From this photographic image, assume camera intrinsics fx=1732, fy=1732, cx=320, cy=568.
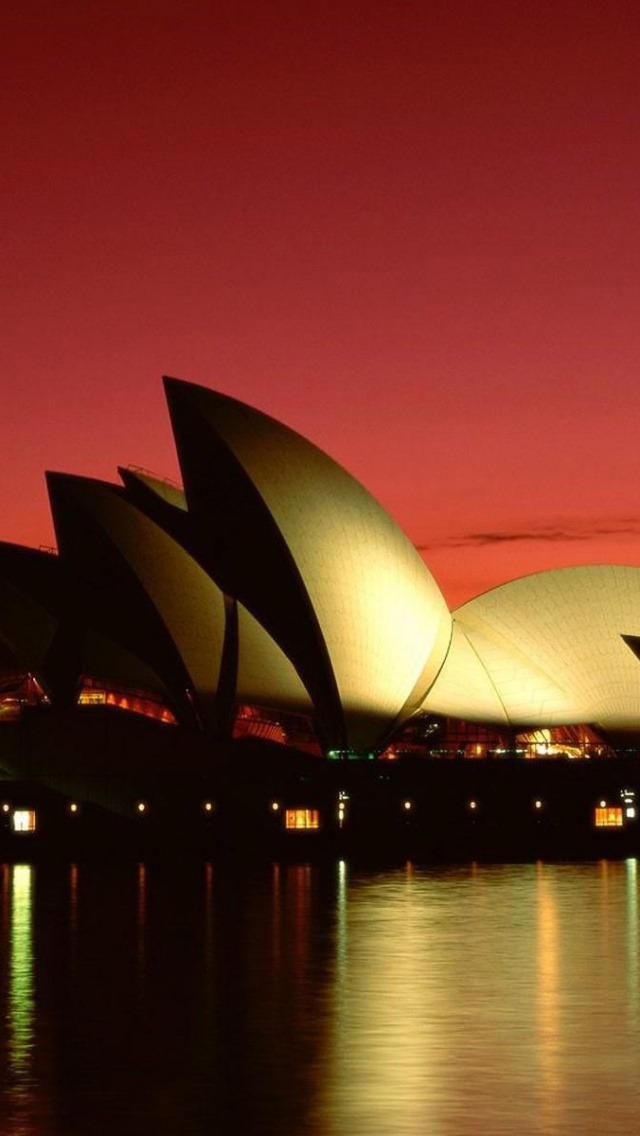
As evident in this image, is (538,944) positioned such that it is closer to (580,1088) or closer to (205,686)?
(580,1088)

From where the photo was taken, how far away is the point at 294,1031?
1565 cm

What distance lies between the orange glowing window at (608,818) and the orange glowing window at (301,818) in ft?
26.0

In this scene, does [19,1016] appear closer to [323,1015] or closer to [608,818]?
[323,1015]

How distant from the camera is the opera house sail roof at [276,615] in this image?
4175 centimetres

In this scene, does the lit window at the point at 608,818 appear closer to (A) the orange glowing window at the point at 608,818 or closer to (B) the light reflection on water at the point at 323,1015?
(A) the orange glowing window at the point at 608,818

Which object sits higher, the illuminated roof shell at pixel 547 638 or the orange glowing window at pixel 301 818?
the illuminated roof shell at pixel 547 638

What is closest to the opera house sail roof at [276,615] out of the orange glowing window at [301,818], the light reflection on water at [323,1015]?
the orange glowing window at [301,818]

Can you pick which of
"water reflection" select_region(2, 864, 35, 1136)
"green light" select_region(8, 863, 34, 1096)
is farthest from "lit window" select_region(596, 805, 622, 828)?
"water reflection" select_region(2, 864, 35, 1136)

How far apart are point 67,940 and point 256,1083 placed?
33.3ft

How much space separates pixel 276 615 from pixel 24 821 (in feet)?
32.3

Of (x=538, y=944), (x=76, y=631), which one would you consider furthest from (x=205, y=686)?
(x=538, y=944)

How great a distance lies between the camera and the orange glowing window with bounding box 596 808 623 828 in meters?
48.1

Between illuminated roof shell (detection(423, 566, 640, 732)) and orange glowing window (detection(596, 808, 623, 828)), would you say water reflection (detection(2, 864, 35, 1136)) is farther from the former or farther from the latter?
illuminated roof shell (detection(423, 566, 640, 732))

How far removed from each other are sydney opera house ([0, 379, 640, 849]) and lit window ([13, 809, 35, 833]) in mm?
337
